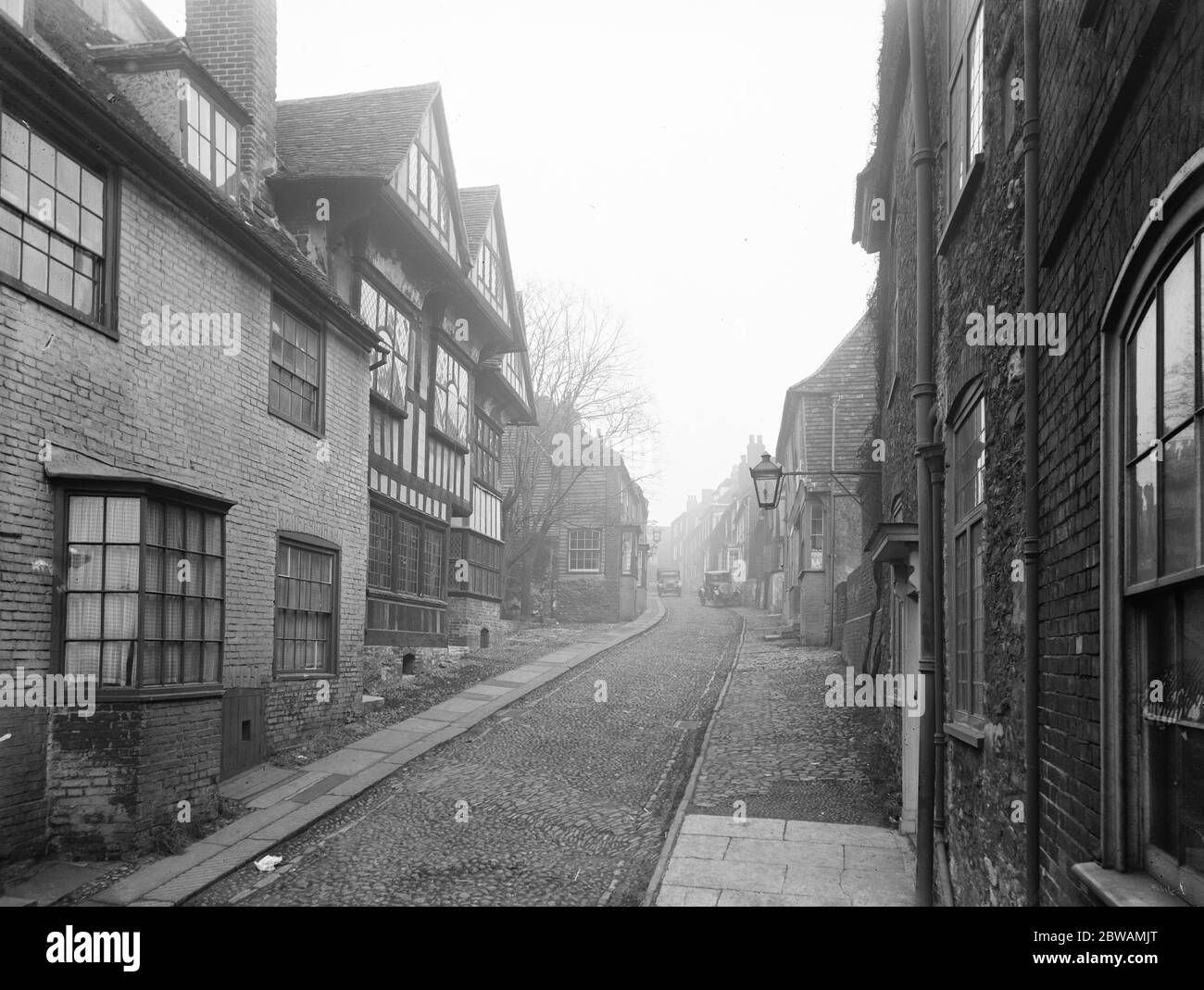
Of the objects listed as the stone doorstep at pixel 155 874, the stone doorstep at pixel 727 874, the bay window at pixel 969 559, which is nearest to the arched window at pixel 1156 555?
the bay window at pixel 969 559

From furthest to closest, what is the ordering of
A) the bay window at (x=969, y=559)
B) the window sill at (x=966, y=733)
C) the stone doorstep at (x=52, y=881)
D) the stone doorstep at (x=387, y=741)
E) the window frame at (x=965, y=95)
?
the stone doorstep at (x=387, y=741) → the stone doorstep at (x=52, y=881) → the window frame at (x=965, y=95) → the bay window at (x=969, y=559) → the window sill at (x=966, y=733)

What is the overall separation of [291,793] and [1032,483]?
8657 mm

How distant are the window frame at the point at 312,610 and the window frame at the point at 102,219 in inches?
152

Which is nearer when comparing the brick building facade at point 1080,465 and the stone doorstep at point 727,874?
the brick building facade at point 1080,465

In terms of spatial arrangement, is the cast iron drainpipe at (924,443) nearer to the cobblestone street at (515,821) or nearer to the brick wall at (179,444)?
the cobblestone street at (515,821)

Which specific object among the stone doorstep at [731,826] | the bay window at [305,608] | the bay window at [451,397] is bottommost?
the stone doorstep at [731,826]

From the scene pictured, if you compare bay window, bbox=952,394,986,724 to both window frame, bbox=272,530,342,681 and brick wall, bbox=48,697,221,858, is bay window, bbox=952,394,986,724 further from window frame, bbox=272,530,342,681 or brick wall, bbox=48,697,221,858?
window frame, bbox=272,530,342,681

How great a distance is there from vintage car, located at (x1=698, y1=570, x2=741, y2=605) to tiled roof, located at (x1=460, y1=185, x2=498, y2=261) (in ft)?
120

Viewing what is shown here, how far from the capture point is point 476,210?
22891 millimetres

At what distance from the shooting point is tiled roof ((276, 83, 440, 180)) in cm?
1513

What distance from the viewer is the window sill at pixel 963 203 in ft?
22.0

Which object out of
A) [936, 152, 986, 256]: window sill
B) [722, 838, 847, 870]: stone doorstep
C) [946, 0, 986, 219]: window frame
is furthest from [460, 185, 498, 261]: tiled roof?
Result: [722, 838, 847, 870]: stone doorstep

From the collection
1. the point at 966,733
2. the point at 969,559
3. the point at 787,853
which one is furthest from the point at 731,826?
the point at 969,559
